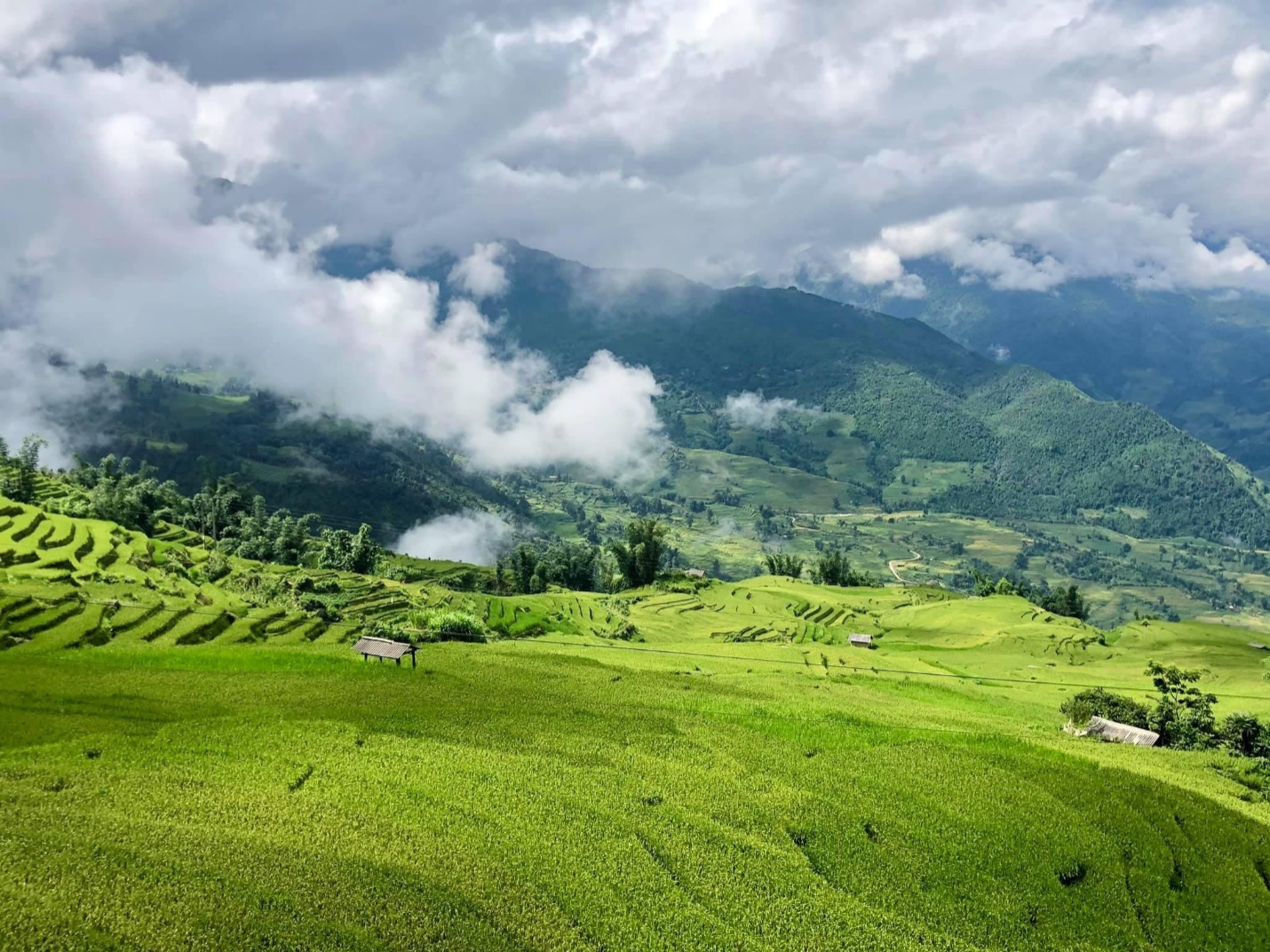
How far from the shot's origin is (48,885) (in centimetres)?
1781

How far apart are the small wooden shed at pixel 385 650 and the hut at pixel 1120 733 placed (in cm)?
3709

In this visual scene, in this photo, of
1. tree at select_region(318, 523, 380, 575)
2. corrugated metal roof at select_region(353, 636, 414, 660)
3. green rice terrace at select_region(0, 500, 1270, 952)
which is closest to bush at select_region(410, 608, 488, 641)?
green rice terrace at select_region(0, 500, 1270, 952)

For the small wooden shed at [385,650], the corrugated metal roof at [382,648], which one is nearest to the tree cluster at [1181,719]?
the small wooden shed at [385,650]

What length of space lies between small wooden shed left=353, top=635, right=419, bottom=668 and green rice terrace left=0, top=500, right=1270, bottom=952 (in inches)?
41.8

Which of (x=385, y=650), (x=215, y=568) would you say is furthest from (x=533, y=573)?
(x=385, y=650)

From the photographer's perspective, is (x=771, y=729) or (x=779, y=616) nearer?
(x=771, y=729)

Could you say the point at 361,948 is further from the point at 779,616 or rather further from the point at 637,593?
the point at 637,593

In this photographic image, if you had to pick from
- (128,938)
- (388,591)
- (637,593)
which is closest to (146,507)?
(388,591)

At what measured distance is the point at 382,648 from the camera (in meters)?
43.3

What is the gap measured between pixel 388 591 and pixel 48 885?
8634cm

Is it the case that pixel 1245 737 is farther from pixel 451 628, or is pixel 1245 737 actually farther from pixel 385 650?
pixel 451 628

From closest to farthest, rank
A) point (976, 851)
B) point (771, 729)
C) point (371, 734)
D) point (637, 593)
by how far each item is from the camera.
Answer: point (976, 851) → point (371, 734) → point (771, 729) → point (637, 593)

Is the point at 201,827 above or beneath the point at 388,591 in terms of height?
above

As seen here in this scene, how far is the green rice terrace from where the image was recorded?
62.2ft
